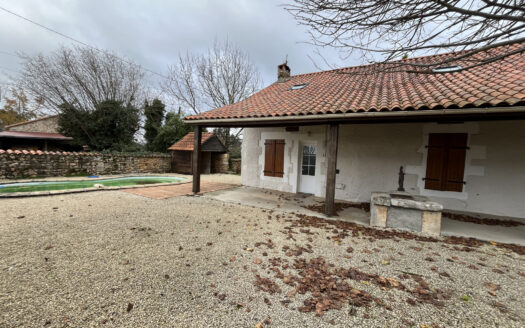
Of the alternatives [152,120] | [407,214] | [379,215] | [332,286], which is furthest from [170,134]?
[332,286]

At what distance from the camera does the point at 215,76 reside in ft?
50.0

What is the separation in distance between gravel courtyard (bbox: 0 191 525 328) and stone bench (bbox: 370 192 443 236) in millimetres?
294

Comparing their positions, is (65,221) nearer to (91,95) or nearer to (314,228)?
(314,228)

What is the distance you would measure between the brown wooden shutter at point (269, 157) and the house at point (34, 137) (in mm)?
16060

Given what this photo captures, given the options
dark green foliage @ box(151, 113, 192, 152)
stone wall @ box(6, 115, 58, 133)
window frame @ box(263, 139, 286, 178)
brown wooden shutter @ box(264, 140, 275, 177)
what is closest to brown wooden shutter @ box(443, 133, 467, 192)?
window frame @ box(263, 139, 286, 178)

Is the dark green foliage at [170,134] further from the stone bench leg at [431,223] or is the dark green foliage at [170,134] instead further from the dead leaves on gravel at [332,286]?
the stone bench leg at [431,223]

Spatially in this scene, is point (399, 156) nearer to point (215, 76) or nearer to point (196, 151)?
point (196, 151)

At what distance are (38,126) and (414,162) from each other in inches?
1071

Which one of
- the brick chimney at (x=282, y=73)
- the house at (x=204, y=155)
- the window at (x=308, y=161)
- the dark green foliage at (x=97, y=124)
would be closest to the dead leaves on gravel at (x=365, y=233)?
the window at (x=308, y=161)

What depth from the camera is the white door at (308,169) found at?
268 inches

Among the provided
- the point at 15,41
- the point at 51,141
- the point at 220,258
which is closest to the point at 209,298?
the point at 220,258

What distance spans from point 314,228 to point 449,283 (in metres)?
1.91

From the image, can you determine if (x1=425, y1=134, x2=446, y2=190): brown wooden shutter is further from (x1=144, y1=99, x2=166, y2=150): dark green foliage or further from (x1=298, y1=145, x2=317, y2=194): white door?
(x1=144, y1=99, x2=166, y2=150): dark green foliage

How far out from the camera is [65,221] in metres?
3.60
